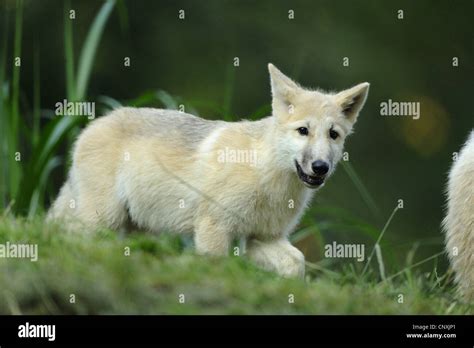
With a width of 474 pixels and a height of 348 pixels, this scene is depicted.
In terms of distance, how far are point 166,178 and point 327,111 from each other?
1.53 metres

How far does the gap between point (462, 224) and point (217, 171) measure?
2103mm

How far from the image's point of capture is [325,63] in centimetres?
1594

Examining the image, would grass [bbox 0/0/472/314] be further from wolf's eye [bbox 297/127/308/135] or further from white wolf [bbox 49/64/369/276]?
wolf's eye [bbox 297/127/308/135]

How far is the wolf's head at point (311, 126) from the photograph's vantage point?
7.68m

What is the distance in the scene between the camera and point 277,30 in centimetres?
1627

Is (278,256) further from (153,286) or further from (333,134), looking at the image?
(153,286)

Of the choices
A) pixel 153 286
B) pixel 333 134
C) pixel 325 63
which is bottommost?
pixel 153 286

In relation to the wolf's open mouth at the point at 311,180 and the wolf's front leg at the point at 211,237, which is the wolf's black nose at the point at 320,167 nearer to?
the wolf's open mouth at the point at 311,180

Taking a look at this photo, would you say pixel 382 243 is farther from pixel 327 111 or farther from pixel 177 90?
pixel 177 90

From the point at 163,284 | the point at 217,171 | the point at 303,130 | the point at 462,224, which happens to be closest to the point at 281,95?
the point at 303,130

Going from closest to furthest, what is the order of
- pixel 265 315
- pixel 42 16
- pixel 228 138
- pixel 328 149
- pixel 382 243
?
pixel 265 315
pixel 328 149
pixel 228 138
pixel 382 243
pixel 42 16

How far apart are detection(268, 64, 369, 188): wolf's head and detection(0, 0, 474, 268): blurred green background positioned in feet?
22.7
